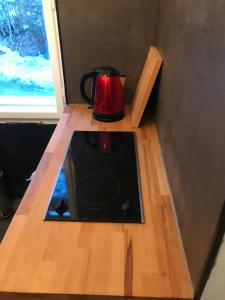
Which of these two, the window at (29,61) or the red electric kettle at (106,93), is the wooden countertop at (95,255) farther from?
→ the window at (29,61)

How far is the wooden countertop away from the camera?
1.89 feet

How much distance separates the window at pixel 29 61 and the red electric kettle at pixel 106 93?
10.0 inches

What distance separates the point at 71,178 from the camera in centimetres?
92

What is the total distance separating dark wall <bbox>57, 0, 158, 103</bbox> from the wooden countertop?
Result: 0.77 m

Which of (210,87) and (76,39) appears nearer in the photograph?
(210,87)

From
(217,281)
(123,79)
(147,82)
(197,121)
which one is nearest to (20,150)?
(123,79)

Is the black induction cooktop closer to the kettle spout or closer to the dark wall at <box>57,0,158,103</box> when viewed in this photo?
the kettle spout

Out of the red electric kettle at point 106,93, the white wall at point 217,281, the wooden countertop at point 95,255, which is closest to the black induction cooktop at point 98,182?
the wooden countertop at point 95,255

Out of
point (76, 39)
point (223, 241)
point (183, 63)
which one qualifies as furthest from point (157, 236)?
point (76, 39)

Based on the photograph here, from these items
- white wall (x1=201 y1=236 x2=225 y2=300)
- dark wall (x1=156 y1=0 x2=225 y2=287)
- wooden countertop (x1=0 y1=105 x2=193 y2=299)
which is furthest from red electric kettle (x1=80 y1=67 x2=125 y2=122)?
white wall (x1=201 y1=236 x2=225 y2=300)

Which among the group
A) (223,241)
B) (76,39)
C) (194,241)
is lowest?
(194,241)

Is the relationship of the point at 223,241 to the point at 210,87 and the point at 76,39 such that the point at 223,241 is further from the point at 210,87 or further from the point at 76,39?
the point at 76,39

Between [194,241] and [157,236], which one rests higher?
[194,241]

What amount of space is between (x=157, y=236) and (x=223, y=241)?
0.93 feet
